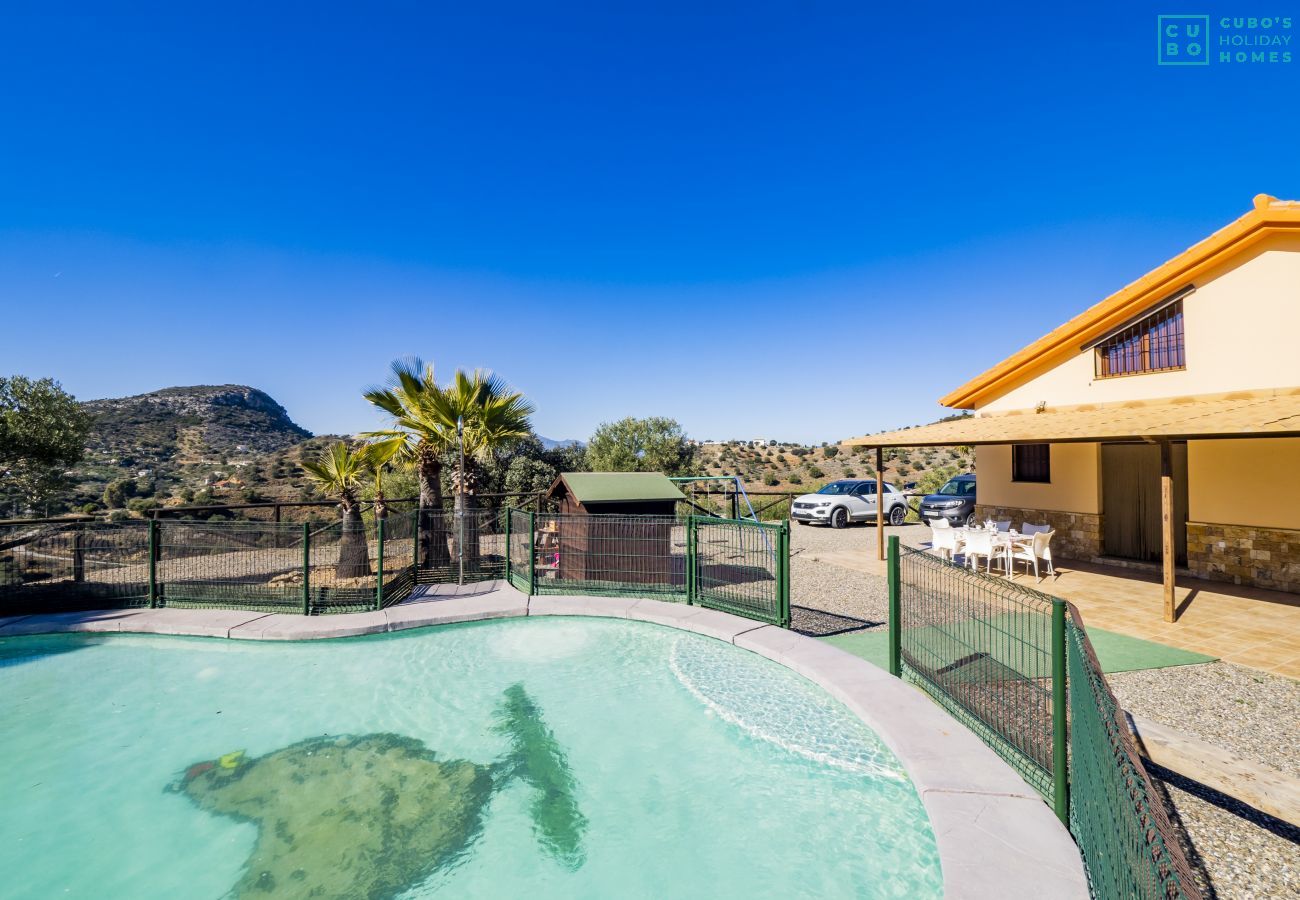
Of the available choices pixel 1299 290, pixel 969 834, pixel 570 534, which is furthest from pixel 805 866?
pixel 1299 290

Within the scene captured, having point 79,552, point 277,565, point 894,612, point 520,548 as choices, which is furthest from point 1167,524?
point 79,552

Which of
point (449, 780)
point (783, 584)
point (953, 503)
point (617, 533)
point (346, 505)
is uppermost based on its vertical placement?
point (346, 505)

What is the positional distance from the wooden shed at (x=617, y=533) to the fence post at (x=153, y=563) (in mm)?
6052

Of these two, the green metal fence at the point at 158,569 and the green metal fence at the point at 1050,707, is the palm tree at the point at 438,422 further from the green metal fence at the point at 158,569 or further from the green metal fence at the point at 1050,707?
the green metal fence at the point at 1050,707

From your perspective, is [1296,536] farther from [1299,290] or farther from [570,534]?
[570,534]

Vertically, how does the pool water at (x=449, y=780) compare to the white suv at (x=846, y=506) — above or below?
below

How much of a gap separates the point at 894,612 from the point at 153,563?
34.7 feet

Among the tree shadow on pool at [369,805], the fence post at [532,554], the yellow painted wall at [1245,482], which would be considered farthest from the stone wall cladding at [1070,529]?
the tree shadow on pool at [369,805]

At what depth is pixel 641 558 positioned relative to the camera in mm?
9195

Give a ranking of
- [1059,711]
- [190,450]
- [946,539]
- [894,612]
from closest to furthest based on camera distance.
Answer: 1. [1059,711]
2. [894,612]
3. [946,539]
4. [190,450]

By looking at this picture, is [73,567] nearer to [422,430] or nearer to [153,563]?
[153,563]

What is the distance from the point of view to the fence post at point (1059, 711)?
340 centimetres

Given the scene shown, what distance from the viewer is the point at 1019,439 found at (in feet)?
34.0

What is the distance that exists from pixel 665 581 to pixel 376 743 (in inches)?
190
